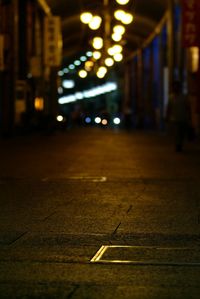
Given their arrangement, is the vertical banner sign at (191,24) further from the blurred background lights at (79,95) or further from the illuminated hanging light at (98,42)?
the blurred background lights at (79,95)

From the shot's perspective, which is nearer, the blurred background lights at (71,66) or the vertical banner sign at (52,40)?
the vertical banner sign at (52,40)

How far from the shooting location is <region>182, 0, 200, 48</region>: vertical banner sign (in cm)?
2486

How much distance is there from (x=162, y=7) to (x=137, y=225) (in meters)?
32.1

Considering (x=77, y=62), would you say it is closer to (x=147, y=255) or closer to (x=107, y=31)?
(x=107, y=31)

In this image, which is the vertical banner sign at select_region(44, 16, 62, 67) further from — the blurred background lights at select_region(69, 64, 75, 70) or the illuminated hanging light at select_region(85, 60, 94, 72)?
the blurred background lights at select_region(69, 64, 75, 70)

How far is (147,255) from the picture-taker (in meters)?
5.92

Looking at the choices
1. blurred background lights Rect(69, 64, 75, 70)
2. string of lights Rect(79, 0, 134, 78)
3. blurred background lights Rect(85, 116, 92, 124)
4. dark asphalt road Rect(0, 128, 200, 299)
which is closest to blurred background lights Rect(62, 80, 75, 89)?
blurred background lights Rect(69, 64, 75, 70)

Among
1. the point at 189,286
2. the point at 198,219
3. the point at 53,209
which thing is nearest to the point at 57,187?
the point at 53,209

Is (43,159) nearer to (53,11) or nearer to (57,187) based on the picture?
(57,187)

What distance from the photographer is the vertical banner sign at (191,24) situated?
24.9m

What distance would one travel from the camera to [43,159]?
17.1 meters

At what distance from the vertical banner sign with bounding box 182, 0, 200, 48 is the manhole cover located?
1921cm

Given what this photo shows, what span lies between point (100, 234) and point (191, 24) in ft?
62.9

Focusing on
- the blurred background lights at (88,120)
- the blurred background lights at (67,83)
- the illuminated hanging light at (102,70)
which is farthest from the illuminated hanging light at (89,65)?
the blurred background lights at (88,120)
